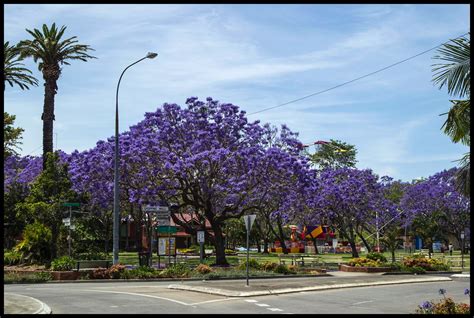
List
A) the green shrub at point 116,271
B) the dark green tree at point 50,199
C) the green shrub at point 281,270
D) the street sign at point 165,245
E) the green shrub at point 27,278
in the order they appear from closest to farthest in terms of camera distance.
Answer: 1. the green shrub at point 27,278
2. the green shrub at point 116,271
3. the green shrub at point 281,270
4. the street sign at point 165,245
5. the dark green tree at point 50,199

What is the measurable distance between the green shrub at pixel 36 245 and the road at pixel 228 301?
1427cm

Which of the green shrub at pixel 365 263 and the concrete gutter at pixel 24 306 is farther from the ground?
the green shrub at pixel 365 263

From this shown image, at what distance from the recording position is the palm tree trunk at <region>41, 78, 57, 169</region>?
41.4 m

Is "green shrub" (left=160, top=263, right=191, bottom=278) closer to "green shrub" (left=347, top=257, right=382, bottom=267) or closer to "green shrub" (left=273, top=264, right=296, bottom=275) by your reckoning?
"green shrub" (left=273, top=264, right=296, bottom=275)

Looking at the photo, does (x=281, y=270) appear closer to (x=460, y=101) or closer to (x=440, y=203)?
(x=460, y=101)

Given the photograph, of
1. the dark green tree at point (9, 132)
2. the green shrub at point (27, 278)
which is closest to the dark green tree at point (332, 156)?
the dark green tree at point (9, 132)

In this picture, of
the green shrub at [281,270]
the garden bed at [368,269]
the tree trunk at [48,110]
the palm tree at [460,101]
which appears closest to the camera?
the palm tree at [460,101]

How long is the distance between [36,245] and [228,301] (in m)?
20.8

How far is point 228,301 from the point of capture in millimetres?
18828

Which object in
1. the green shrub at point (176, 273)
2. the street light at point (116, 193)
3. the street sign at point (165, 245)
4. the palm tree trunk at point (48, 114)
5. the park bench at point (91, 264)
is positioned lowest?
the green shrub at point (176, 273)

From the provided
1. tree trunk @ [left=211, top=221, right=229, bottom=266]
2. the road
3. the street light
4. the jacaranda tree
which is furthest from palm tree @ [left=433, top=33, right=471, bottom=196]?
the jacaranda tree

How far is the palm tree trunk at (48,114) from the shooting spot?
41.4 m

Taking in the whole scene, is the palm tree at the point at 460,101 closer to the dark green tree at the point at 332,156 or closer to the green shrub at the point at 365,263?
the green shrub at the point at 365,263

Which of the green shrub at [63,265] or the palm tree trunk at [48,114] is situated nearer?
the green shrub at [63,265]
